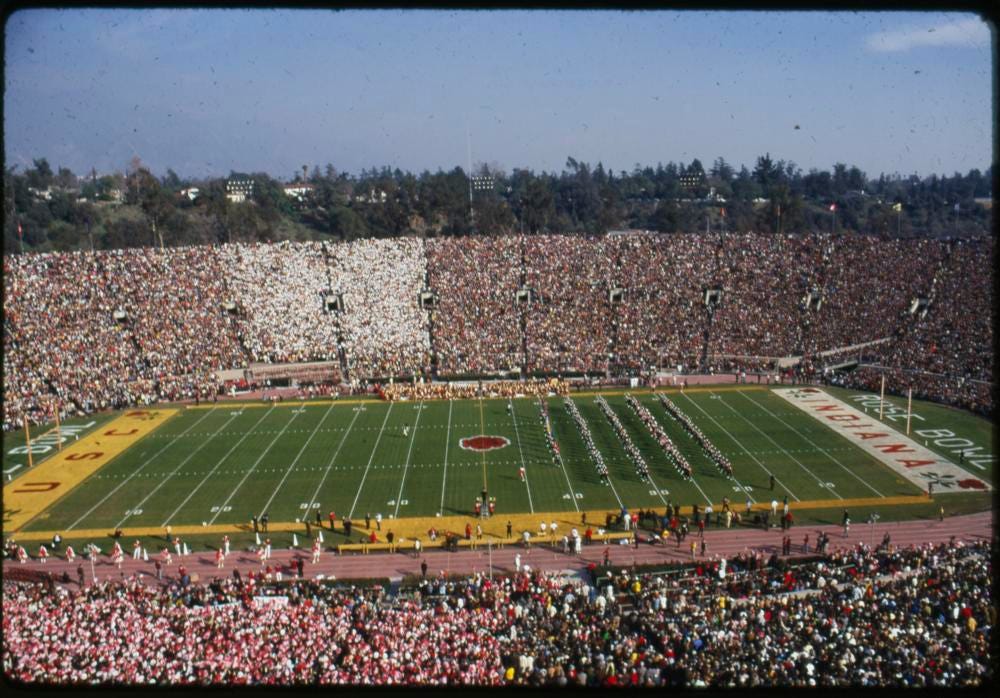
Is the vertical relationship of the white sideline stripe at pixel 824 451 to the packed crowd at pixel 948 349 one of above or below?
below

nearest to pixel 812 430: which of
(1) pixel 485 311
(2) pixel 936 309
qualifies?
(2) pixel 936 309

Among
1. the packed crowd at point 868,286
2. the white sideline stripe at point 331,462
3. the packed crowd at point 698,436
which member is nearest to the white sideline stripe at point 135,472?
the white sideline stripe at point 331,462

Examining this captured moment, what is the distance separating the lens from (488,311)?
3562cm

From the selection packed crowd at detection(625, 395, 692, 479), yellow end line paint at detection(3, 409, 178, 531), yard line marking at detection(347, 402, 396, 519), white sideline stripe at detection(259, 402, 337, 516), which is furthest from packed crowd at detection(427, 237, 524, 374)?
yellow end line paint at detection(3, 409, 178, 531)

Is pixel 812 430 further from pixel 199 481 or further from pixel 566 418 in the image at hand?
pixel 199 481

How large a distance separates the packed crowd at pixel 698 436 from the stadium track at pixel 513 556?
3.62 metres

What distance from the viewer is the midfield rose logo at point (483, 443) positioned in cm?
2319

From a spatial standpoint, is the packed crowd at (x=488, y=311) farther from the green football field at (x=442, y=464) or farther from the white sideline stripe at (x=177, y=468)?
the white sideline stripe at (x=177, y=468)

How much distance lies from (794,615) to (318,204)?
229 ft

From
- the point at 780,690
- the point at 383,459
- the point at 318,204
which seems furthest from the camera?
the point at 318,204

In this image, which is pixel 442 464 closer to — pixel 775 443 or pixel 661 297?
pixel 775 443

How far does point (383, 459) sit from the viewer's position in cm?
2238

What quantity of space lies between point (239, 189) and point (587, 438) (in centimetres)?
5712

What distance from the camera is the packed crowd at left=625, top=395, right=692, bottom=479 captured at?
20962mm
